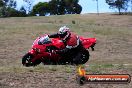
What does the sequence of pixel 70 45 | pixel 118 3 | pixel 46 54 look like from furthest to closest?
pixel 118 3, pixel 46 54, pixel 70 45

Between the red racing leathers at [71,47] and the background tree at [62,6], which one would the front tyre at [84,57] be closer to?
the red racing leathers at [71,47]

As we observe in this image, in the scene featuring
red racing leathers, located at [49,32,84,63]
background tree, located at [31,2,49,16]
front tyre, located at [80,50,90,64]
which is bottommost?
background tree, located at [31,2,49,16]

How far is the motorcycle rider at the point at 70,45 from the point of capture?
1703cm

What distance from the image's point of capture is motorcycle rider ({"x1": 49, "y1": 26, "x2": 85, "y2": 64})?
17031 mm

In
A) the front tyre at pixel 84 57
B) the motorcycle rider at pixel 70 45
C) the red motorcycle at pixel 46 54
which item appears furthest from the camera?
the front tyre at pixel 84 57

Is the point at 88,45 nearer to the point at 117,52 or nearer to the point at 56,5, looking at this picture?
the point at 117,52

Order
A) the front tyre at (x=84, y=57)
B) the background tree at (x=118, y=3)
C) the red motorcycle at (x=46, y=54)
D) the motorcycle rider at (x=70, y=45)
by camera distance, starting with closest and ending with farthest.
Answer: the motorcycle rider at (x=70, y=45) → the red motorcycle at (x=46, y=54) → the front tyre at (x=84, y=57) → the background tree at (x=118, y=3)

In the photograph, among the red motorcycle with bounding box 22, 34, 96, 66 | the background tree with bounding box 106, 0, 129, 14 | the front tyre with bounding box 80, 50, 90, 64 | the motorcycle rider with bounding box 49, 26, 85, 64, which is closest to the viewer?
the motorcycle rider with bounding box 49, 26, 85, 64

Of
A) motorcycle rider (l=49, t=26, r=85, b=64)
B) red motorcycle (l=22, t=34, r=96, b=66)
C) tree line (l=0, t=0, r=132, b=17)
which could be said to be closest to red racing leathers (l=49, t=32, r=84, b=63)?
motorcycle rider (l=49, t=26, r=85, b=64)

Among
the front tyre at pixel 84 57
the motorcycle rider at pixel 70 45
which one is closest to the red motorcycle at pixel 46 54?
the front tyre at pixel 84 57

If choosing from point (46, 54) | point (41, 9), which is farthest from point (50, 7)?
point (46, 54)

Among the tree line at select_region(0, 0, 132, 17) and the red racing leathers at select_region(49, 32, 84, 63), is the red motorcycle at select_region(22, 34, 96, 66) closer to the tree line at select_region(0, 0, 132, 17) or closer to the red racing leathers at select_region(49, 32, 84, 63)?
the red racing leathers at select_region(49, 32, 84, 63)

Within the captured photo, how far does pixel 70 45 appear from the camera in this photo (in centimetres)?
1716

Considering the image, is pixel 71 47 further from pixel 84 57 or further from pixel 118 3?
pixel 118 3
